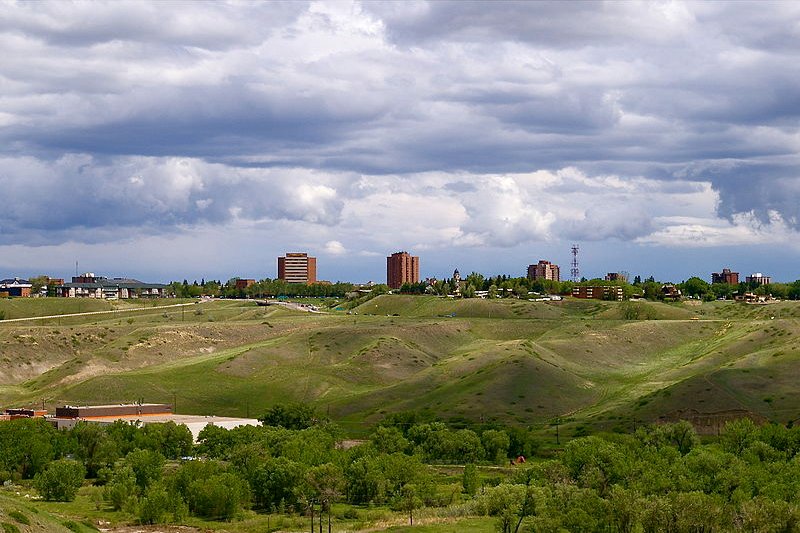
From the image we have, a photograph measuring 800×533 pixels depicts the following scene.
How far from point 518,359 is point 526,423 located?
32236mm

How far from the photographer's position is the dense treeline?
8625 centimetres

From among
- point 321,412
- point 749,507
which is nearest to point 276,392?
point 321,412

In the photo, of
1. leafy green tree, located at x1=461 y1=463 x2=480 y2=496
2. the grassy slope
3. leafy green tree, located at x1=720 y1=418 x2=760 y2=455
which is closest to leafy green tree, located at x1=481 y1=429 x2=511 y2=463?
leafy green tree, located at x1=461 y1=463 x2=480 y2=496

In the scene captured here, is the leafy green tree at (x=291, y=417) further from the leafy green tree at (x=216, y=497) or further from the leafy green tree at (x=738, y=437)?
the leafy green tree at (x=738, y=437)

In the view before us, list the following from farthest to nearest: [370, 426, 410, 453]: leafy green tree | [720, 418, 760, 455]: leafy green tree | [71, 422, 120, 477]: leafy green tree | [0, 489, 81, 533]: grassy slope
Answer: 1. [370, 426, 410, 453]: leafy green tree
2. [71, 422, 120, 477]: leafy green tree
3. [720, 418, 760, 455]: leafy green tree
4. [0, 489, 81, 533]: grassy slope

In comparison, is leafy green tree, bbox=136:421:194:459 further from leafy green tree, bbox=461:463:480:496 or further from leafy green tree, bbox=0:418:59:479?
leafy green tree, bbox=461:463:480:496

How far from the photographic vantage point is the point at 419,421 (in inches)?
6088

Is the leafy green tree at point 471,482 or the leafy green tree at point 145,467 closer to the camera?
the leafy green tree at point 471,482

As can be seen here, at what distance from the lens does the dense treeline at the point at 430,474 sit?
86250 mm

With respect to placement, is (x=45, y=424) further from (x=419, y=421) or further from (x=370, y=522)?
(x=370, y=522)

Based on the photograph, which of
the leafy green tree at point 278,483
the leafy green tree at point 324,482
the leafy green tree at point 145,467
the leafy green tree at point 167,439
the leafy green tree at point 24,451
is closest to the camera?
the leafy green tree at point 324,482

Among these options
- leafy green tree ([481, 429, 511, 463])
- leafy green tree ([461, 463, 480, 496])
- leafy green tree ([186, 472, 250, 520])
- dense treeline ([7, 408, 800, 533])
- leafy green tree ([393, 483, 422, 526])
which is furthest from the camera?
leafy green tree ([481, 429, 511, 463])

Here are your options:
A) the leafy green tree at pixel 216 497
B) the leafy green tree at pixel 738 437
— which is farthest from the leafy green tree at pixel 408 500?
the leafy green tree at pixel 738 437

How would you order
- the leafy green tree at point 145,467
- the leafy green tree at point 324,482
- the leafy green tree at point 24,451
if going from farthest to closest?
the leafy green tree at point 24,451 < the leafy green tree at point 145,467 < the leafy green tree at point 324,482
